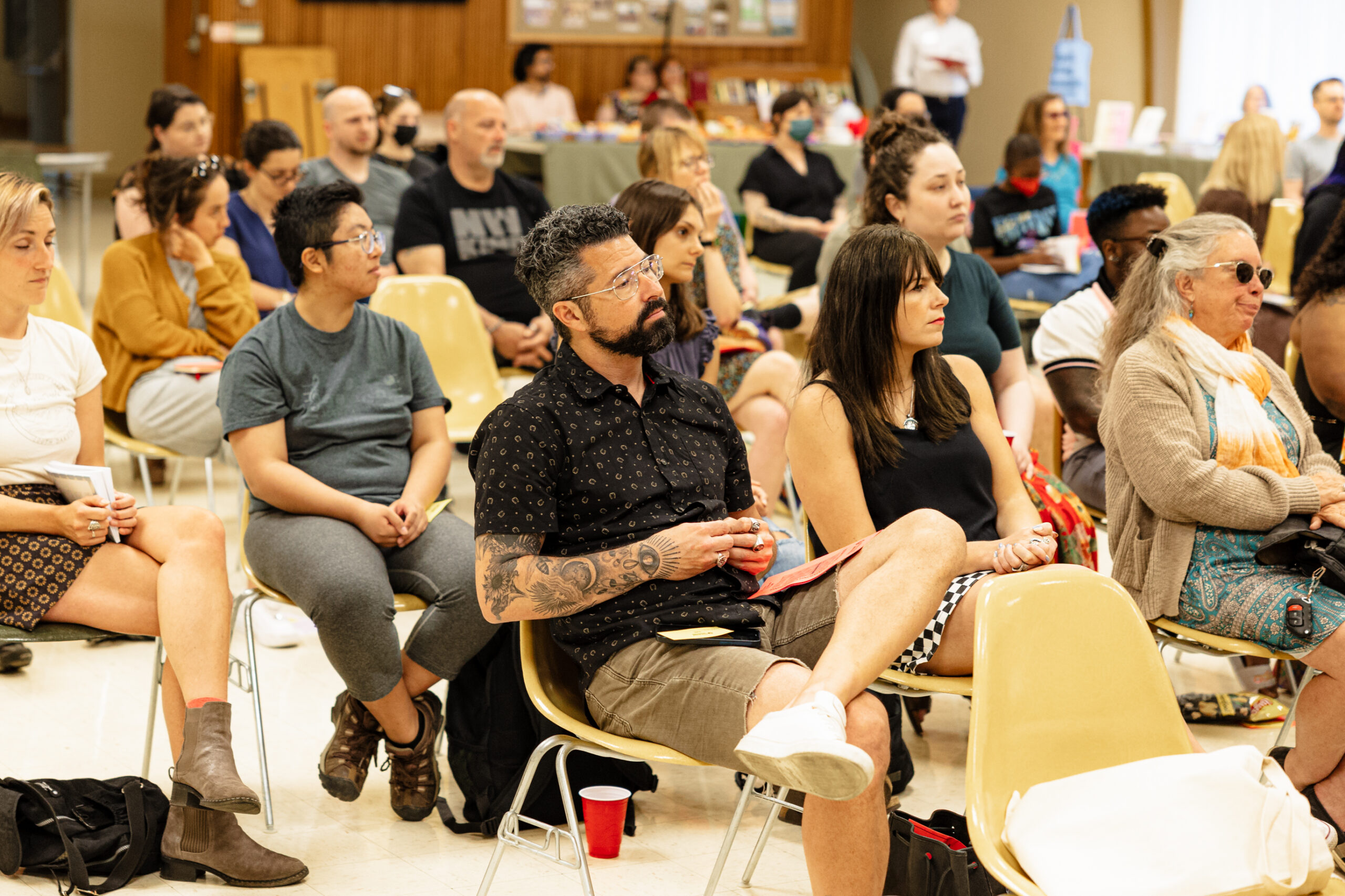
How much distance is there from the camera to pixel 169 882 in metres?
2.54

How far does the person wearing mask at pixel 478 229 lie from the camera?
4.72 meters

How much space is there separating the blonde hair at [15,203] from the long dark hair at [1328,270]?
285cm

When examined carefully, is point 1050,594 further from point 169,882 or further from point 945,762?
point 169,882

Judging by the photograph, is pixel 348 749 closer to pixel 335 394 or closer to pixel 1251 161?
pixel 335 394

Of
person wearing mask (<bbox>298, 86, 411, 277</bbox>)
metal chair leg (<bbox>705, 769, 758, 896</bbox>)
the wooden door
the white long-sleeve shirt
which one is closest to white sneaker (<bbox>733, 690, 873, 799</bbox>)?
metal chair leg (<bbox>705, 769, 758, 896</bbox>)

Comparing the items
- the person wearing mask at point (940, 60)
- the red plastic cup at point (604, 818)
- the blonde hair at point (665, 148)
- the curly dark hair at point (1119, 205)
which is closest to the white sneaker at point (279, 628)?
the red plastic cup at point (604, 818)

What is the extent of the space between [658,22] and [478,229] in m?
8.16

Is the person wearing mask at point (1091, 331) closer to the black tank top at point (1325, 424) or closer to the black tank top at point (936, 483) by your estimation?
the black tank top at point (1325, 424)

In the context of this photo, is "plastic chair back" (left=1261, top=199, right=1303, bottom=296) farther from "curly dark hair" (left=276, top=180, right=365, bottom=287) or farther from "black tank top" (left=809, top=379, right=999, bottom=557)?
"curly dark hair" (left=276, top=180, right=365, bottom=287)

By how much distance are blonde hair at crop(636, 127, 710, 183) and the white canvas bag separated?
2.99 m

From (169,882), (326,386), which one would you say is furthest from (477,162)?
(169,882)

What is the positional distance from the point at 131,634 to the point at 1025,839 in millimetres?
1699

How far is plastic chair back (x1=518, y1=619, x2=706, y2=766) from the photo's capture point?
2166mm

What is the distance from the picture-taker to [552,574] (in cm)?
220
